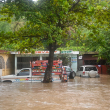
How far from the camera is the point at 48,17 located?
14547 mm

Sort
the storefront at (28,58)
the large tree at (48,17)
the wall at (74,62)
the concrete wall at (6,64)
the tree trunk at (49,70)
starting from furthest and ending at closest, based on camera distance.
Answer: the wall at (74,62) → the storefront at (28,58) → the concrete wall at (6,64) → the tree trunk at (49,70) → the large tree at (48,17)

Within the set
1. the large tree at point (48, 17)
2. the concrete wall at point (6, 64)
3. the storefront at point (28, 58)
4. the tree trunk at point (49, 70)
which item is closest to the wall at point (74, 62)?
the storefront at point (28, 58)

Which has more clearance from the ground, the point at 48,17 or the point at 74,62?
the point at 48,17

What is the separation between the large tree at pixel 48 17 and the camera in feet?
39.3

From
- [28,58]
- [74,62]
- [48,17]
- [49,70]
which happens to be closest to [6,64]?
[28,58]

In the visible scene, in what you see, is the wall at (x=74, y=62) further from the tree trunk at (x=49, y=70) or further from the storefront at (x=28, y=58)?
the tree trunk at (x=49, y=70)

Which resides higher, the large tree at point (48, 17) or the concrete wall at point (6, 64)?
the large tree at point (48, 17)

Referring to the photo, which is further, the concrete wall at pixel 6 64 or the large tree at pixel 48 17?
the concrete wall at pixel 6 64

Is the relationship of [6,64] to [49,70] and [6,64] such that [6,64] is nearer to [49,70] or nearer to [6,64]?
[6,64]

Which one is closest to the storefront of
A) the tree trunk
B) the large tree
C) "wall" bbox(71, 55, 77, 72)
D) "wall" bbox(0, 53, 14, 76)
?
"wall" bbox(71, 55, 77, 72)

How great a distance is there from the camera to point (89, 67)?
23.8 metres

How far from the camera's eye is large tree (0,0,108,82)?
11992 mm

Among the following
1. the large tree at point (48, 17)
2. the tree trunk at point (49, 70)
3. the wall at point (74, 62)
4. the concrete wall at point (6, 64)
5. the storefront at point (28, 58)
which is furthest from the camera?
the wall at point (74, 62)

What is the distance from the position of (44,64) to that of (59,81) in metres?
1.96
